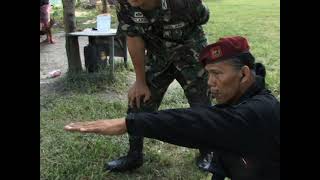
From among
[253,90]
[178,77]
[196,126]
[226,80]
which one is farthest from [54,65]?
[196,126]

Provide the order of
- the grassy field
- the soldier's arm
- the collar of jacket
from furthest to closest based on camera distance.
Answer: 1. the grassy field
2. the soldier's arm
3. the collar of jacket

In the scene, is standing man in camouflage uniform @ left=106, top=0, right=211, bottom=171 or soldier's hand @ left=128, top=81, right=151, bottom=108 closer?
standing man in camouflage uniform @ left=106, top=0, right=211, bottom=171

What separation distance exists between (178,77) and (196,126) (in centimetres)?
196

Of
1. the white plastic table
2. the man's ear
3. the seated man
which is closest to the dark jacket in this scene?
the seated man

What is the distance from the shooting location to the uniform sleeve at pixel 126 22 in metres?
3.57

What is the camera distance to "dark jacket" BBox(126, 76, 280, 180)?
196 cm

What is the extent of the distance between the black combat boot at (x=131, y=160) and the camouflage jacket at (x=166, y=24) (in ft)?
2.54

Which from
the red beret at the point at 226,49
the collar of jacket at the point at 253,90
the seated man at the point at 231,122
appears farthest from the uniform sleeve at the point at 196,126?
the red beret at the point at 226,49

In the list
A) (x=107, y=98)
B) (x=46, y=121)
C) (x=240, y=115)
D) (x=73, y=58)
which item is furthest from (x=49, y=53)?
(x=240, y=115)

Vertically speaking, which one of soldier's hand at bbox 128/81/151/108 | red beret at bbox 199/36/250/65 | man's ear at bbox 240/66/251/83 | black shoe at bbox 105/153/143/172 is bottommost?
black shoe at bbox 105/153/143/172

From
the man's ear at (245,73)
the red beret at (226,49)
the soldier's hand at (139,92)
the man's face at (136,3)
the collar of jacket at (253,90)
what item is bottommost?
the soldier's hand at (139,92)

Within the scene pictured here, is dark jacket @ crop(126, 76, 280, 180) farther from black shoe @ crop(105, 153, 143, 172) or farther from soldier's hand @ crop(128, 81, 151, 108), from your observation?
black shoe @ crop(105, 153, 143, 172)

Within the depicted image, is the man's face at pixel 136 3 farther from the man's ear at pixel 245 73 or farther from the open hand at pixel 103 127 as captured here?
the open hand at pixel 103 127

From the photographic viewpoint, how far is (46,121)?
208 inches
